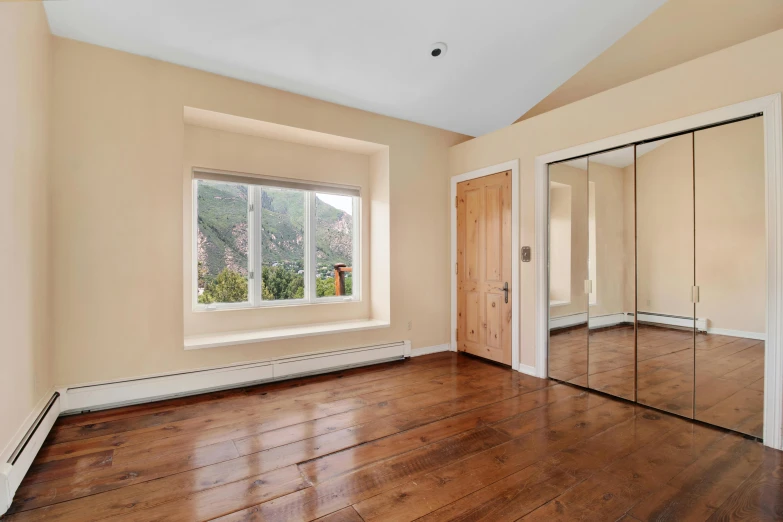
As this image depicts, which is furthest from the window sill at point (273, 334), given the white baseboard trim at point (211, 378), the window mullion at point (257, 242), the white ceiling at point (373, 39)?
the white ceiling at point (373, 39)

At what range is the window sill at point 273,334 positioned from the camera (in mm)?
3387

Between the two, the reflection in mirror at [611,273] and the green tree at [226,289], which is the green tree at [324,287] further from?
the reflection in mirror at [611,273]

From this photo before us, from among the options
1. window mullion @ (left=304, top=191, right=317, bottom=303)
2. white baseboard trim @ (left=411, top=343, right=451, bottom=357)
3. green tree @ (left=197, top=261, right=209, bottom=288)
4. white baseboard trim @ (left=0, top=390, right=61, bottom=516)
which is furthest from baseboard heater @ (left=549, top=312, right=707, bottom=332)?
white baseboard trim @ (left=0, top=390, right=61, bottom=516)

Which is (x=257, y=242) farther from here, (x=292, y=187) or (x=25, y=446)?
(x=25, y=446)

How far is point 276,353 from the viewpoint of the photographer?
144 inches

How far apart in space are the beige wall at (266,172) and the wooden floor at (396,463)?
0.94 m

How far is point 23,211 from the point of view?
2227mm

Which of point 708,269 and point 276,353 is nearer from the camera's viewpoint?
point 708,269

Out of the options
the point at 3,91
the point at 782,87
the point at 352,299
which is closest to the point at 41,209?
the point at 3,91

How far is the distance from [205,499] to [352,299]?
3.05 m

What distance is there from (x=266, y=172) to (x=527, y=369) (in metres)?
3.60

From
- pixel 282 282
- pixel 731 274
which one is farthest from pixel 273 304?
pixel 731 274

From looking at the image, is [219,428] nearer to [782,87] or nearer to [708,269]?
[708,269]

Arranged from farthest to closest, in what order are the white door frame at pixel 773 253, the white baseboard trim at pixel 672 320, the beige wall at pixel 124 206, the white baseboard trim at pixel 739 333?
the beige wall at pixel 124 206 → the white baseboard trim at pixel 672 320 → the white baseboard trim at pixel 739 333 → the white door frame at pixel 773 253
